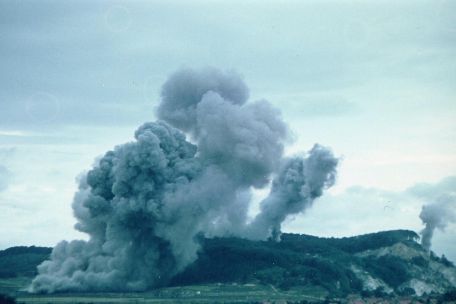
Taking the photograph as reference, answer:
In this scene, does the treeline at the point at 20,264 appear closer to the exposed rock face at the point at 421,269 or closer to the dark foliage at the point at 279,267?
the dark foliage at the point at 279,267

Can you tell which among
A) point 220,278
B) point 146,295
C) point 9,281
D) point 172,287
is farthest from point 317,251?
point 9,281

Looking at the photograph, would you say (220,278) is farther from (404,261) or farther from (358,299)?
(404,261)

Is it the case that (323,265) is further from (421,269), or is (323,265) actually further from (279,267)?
(421,269)

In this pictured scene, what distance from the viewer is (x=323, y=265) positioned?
14738cm

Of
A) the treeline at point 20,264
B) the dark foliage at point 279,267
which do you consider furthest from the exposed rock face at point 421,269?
the treeline at point 20,264

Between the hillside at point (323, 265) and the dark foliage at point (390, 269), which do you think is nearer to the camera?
the hillside at point (323, 265)

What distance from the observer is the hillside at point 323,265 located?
140250mm

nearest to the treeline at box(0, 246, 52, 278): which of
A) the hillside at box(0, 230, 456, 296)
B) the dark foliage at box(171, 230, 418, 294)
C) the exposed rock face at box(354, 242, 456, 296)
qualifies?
the hillside at box(0, 230, 456, 296)

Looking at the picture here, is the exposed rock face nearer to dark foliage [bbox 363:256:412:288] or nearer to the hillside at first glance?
the hillside

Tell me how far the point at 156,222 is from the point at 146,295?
15871mm

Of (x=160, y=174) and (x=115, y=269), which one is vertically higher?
(x=160, y=174)

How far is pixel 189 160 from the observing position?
143 metres

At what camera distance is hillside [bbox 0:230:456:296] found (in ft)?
460

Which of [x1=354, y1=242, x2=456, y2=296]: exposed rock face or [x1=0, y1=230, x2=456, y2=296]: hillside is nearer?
[x1=0, y1=230, x2=456, y2=296]: hillside
